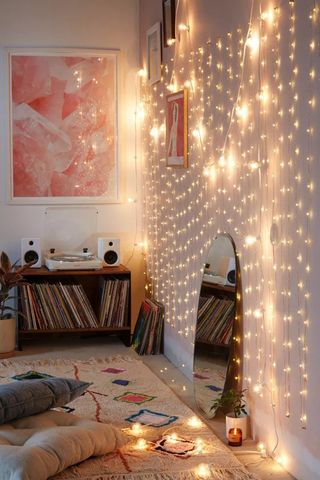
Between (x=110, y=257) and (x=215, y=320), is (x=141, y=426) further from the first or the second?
(x=110, y=257)

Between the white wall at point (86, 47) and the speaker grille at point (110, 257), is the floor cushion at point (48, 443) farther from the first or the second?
the white wall at point (86, 47)

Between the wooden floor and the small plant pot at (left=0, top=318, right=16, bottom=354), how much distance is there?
0.07 m

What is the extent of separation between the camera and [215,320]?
13.7 ft

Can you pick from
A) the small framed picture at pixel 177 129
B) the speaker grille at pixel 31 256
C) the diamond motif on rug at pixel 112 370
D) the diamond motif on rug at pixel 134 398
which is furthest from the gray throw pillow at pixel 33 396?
the speaker grille at pixel 31 256

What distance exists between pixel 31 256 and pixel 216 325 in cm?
201

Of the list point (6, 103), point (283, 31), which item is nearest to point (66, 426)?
point (283, 31)

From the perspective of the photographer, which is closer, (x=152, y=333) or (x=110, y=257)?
(x=152, y=333)

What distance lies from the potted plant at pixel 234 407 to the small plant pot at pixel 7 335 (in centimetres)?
189

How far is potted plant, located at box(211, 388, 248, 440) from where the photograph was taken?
12.0 ft

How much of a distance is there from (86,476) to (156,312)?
2.24m

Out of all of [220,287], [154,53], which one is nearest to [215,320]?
[220,287]

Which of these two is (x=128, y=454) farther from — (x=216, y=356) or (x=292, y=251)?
(x=292, y=251)

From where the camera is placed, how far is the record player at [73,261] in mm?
5590

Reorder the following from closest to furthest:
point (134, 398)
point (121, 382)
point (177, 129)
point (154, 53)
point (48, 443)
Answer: point (48, 443)
point (134, 398)
point (121, 382)
point (177, 129)
point (154, 53)
